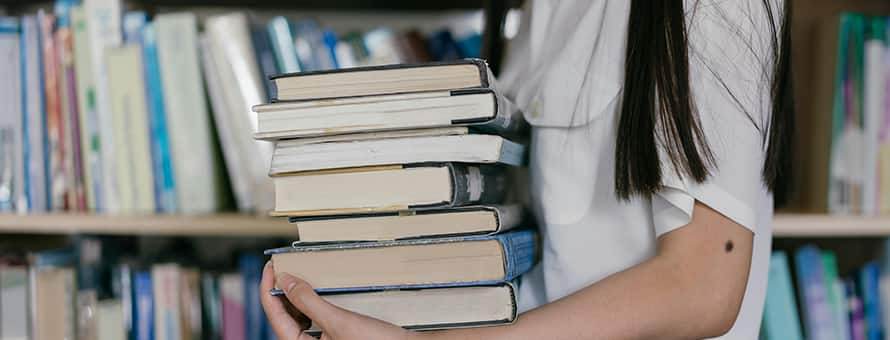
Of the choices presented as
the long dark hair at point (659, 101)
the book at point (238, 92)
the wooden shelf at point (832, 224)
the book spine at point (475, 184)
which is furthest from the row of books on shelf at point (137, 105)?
the wooden shelf at point (832, 224)

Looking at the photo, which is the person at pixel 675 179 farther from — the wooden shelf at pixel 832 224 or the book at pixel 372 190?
the wooden shelf at pixel 832 224

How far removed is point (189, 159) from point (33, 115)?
0.25 metres

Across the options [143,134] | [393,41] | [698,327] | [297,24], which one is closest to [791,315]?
[698,327]

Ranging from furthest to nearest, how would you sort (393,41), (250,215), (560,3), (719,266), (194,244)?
(194,244)
(393,41)
(250,215)
(560,3)
(719,266)

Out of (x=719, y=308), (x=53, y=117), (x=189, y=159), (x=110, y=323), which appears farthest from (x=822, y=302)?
(x=53, y=117)

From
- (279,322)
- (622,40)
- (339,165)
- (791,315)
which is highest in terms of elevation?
(622,40)

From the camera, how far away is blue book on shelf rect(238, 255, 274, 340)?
43.5 inches

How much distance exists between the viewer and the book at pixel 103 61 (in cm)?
106

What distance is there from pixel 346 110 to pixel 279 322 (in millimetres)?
188

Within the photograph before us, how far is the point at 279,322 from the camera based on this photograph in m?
0.64

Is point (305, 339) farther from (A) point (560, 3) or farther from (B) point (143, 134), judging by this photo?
(B) point (143, 134)

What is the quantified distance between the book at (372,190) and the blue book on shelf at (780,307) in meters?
0.61

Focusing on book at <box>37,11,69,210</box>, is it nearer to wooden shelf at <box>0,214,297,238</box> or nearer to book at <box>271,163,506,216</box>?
wooden shelf at <box>0,214,297,238</box>

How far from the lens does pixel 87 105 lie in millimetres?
1065
